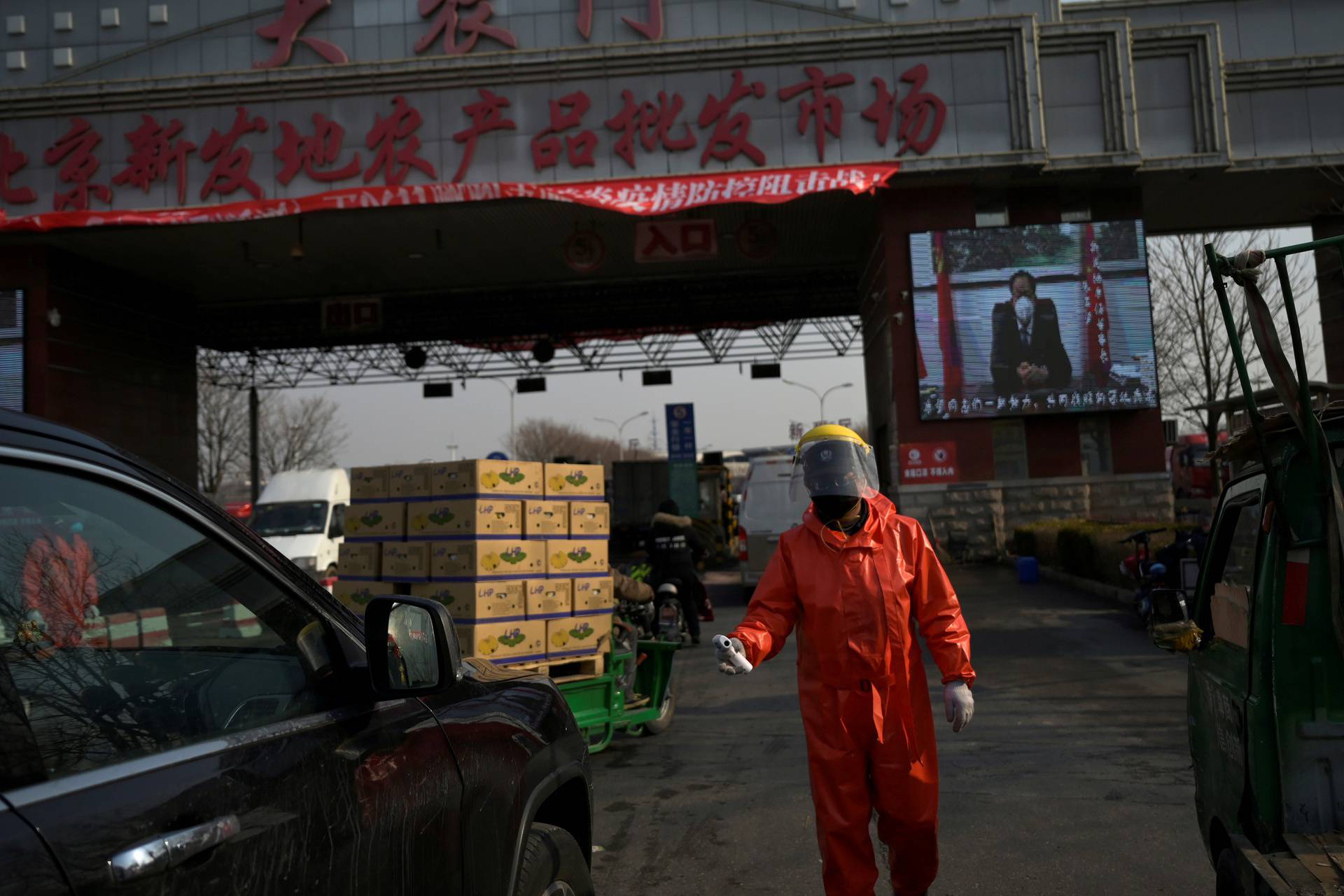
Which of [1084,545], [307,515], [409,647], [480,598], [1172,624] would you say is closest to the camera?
[409,647]

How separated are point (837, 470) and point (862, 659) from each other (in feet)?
2.31

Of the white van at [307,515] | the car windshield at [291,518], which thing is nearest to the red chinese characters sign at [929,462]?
the white van at [307,515]

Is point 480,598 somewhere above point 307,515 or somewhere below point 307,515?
below

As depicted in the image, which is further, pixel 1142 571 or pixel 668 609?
pixel 1142 571

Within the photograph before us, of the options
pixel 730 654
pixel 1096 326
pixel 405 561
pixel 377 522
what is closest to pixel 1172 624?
pixel 730 654

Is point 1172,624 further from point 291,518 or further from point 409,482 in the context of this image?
point 291,518

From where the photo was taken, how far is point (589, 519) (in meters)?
7.91

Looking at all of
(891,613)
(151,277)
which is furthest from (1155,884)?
(151,277)

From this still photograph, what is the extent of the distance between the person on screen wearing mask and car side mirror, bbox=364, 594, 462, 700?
19.6 metres

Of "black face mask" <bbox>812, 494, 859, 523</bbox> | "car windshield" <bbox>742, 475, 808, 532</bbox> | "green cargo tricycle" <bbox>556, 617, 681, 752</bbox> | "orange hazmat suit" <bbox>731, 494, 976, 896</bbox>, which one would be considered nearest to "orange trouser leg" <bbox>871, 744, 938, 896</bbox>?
"orange hazmat suit" <bbox>731, 494, 976, 896</bbox>

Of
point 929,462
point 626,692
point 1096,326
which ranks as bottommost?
point 626,692

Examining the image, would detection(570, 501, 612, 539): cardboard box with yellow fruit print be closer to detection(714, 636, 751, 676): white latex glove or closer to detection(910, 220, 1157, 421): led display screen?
detection(714, 636, 751, 676): white latex glove

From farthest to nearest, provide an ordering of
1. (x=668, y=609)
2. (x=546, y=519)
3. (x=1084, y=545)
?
(x=1084, y=545) → (x=668, y=609) → (x=546, y=519)

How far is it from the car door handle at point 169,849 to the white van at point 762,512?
14874 millimetres
